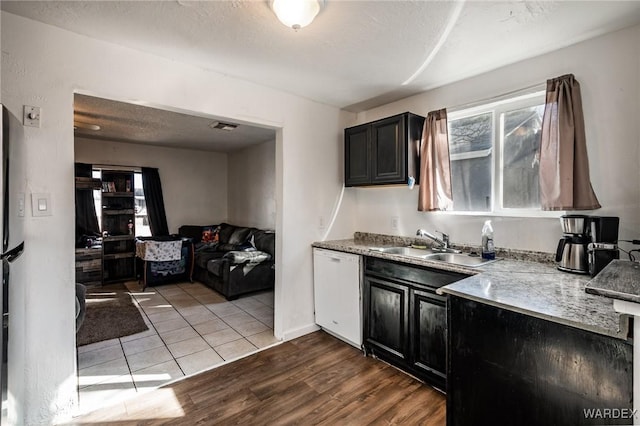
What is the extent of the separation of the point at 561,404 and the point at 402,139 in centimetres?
202

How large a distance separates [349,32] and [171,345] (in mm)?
2967

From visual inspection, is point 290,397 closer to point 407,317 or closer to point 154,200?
point 407,317

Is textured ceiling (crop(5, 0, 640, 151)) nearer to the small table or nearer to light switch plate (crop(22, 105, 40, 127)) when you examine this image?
light switch plate (crop(22, 105, 40, 127))

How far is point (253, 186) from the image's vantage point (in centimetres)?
582

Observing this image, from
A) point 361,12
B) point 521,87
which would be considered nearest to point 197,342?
point 361,12

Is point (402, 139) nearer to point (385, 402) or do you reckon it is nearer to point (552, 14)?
point (552, 14)

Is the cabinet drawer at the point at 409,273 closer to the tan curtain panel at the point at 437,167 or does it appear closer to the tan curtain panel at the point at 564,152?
the tan curtain panel at the point at 437,167

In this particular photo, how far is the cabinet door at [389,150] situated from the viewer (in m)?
2.61

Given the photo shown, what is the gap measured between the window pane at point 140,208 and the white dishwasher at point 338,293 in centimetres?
418

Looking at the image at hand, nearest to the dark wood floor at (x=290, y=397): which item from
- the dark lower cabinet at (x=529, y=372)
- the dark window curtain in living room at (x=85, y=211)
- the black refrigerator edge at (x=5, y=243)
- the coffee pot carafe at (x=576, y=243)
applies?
the dark lower cabinet at (x=529, y=372)

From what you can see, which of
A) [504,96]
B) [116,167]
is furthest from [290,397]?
[116,167]

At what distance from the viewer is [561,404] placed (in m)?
1.19

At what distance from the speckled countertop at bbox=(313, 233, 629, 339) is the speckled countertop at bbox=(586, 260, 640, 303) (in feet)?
0.40

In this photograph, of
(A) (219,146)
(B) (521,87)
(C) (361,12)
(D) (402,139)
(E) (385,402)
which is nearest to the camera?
(C) (361,12)
